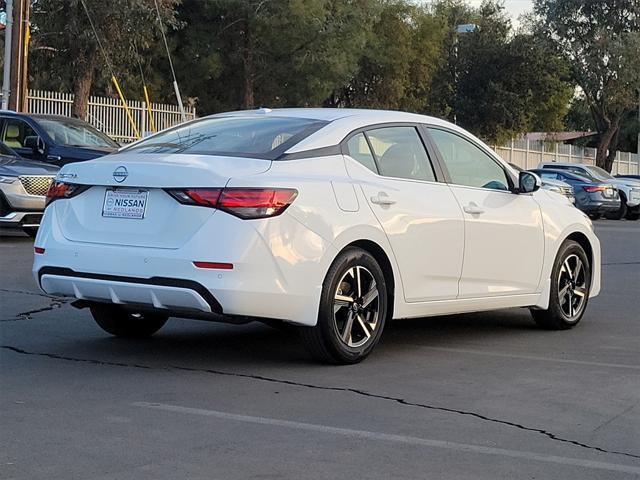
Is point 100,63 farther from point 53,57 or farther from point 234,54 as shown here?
point 234,54

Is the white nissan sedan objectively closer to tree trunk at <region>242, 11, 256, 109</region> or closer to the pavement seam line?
the pavement seam line

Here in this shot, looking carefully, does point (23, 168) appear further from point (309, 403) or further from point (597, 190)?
point (597, 190)

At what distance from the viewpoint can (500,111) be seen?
1961 inches

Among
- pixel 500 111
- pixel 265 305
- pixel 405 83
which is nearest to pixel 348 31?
pixel 405 83

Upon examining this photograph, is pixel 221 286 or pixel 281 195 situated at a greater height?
pixel 281 195

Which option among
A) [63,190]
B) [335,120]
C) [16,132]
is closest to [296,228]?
[335,120]

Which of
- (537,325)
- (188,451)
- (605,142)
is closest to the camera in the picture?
(188,451)

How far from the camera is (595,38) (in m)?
50.9

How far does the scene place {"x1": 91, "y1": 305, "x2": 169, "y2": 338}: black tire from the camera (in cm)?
808

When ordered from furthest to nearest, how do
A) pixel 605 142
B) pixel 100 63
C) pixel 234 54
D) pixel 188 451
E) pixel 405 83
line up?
pixel 605 142 → pixel 405 83 → pixel 234 54 → pixel 100 63 → pixel 188 451

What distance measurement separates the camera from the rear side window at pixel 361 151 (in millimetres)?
7570

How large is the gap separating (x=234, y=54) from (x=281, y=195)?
109 ft

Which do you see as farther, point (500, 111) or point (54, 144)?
point (500, 111)

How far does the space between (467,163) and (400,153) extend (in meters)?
0.81
